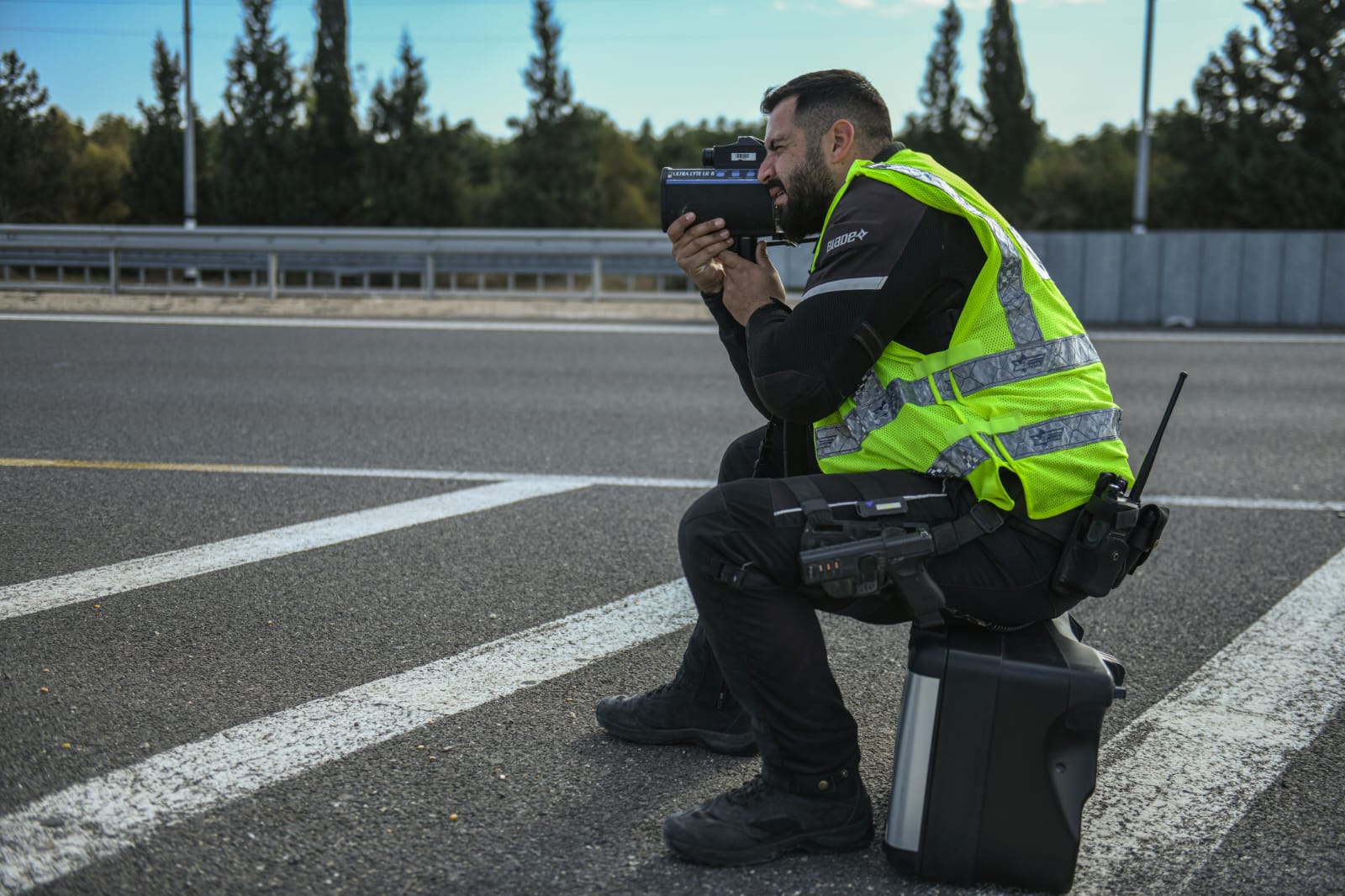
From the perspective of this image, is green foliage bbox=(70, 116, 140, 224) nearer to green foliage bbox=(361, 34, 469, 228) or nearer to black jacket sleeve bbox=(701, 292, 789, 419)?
green foliage bbox=(361, 34, 469, 228)

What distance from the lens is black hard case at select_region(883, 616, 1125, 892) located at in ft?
8.14

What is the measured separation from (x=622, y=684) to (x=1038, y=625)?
4.21 feet

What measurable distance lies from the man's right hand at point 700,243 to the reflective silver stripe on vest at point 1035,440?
0.77m

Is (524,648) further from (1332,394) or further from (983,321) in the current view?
(1332,394)

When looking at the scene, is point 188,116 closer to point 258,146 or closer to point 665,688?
point 258,146

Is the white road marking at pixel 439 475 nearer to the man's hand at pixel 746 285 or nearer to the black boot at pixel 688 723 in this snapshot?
the black boot at pixel 688 723

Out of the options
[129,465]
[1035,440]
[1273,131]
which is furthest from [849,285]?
[1273,131]

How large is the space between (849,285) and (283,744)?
174 centimetres

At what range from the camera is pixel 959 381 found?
2629 millimetres

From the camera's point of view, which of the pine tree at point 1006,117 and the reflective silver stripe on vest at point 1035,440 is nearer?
the reflective silver stripe on vest at point 1035,440

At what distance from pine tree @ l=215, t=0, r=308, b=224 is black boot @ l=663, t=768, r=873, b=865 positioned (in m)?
42.4

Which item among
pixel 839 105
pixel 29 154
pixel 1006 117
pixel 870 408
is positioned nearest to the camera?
pixel 870 408

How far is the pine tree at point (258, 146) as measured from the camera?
4194cm

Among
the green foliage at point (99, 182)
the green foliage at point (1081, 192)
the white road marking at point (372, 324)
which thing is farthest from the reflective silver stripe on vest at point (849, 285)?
the green foliage at point (1081, 192)
